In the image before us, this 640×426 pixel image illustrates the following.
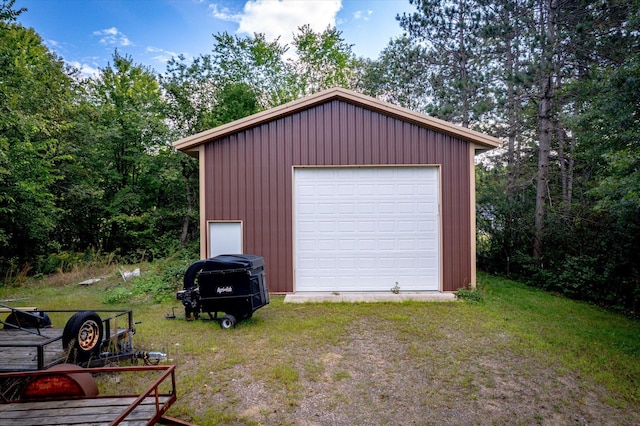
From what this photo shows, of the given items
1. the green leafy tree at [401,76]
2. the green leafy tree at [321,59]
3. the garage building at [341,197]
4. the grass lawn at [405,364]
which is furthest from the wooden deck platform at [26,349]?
the green leafy tree at [321,59]

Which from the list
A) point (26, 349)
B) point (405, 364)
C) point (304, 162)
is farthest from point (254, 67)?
point (405, 364)

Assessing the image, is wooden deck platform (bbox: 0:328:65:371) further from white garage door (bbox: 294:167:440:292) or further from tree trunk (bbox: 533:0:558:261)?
tree trunk (bbox: 533:0:558:261)

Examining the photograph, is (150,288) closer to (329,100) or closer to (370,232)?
(370,232)

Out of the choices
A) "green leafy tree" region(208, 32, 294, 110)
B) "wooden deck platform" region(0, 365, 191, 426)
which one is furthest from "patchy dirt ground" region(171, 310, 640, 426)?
"green leafy tree" region(208, 32, 294, 110)

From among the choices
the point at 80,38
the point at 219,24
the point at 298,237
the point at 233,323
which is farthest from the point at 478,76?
the point at 80,38

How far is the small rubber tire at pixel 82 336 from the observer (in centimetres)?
324

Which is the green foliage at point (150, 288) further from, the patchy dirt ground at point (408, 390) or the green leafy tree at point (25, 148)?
the patchy dirt ground at point (408, 390)

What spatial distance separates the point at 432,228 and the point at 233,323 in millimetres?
4498

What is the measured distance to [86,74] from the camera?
1350 cm

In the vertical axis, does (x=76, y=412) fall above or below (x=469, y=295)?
above

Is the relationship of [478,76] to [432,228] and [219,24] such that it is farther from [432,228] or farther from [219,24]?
[219,24]

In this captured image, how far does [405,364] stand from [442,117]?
1000 centimetres

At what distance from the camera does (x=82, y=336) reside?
335cm

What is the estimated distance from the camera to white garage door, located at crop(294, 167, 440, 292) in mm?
7035
